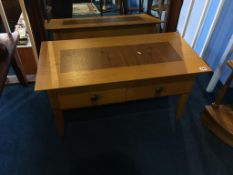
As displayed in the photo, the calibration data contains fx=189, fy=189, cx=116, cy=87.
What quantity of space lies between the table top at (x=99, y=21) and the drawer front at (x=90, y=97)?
539mm

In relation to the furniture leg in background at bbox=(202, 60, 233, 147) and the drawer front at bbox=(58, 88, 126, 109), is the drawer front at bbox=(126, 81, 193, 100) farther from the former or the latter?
the furniture leg in background at bbox=(202, 60, 233, 147)

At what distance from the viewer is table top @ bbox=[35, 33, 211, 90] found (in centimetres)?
98

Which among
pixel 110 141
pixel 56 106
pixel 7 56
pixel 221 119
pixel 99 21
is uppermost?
pixel 99 21

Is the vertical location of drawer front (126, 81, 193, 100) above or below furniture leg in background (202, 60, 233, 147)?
above

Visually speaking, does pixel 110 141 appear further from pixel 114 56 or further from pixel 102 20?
pixel 102 20

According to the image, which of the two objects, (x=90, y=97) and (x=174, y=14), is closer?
(x=90, y=97)

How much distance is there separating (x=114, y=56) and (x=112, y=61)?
6cm

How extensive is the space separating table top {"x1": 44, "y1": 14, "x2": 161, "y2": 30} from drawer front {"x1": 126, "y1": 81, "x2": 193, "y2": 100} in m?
0.55

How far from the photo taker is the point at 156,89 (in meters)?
1.13

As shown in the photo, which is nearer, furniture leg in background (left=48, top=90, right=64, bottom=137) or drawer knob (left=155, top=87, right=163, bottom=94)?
furniture leg in background (left=48, top=90, right=64, bottom=137)

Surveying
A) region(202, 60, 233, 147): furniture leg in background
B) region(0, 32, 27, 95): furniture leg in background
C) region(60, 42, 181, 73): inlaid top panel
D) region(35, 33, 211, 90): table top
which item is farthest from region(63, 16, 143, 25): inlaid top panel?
region(202, 60, 233, 147): furniture leg in background

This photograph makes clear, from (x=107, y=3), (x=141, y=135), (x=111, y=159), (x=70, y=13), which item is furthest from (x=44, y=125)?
(x=107, y=3)

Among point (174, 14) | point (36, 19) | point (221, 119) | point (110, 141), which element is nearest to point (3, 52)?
point (36, 19)

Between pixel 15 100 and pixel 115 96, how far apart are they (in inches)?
38.5
